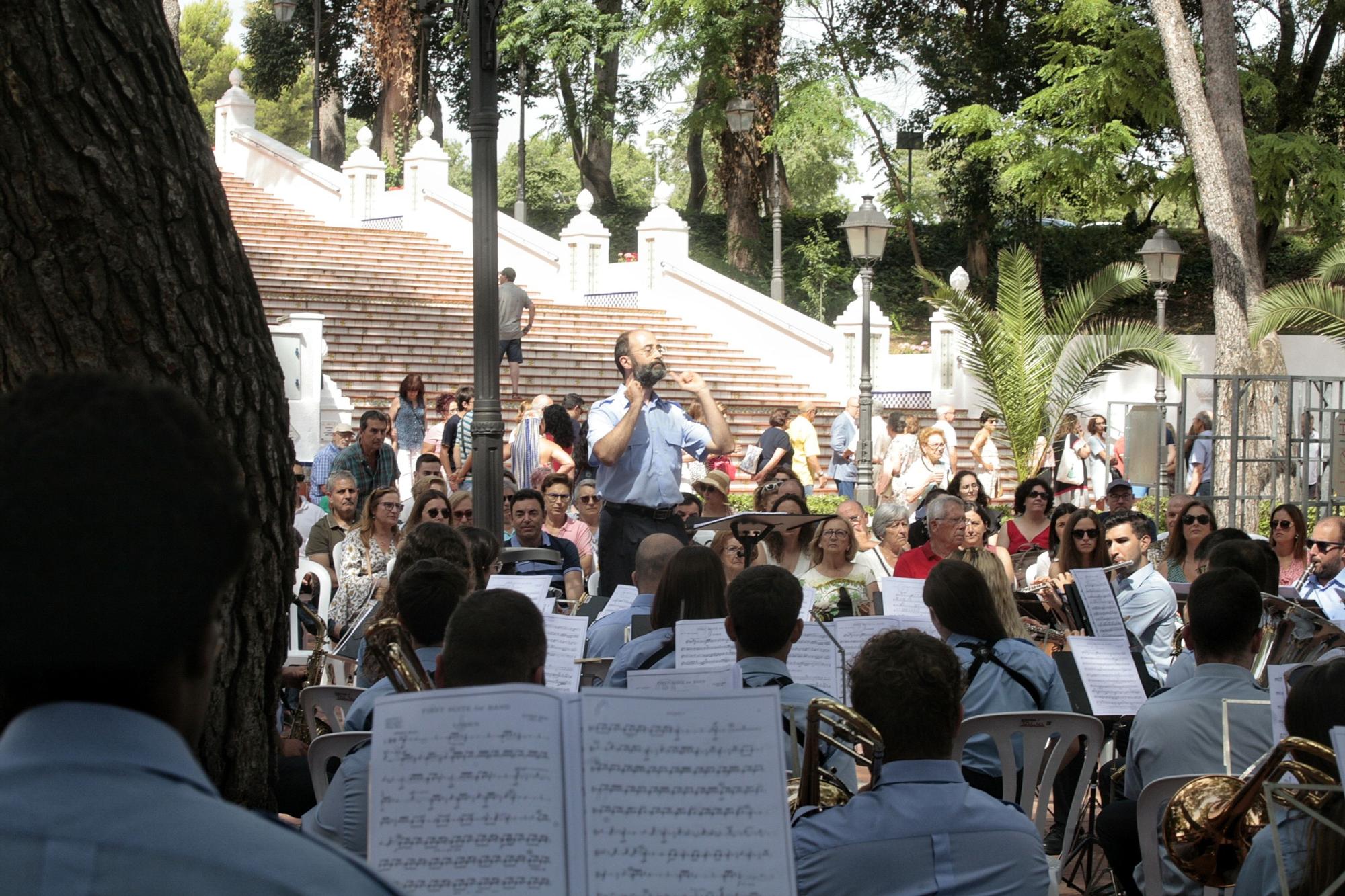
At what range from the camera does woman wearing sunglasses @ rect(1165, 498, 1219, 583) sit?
8.77 m

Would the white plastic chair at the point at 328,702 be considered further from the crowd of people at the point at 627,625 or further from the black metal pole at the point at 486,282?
the black metal pole at the point at 486,282

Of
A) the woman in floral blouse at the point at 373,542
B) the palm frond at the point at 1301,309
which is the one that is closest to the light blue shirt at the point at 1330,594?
the woman in floral blouse at the point at 373,542

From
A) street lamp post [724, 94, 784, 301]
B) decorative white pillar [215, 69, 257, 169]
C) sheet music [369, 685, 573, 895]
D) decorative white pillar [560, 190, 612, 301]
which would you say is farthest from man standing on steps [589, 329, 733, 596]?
decorative white pillar [215, 69, 257, 169]

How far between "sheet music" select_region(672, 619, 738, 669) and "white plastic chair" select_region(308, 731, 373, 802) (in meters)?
0.92

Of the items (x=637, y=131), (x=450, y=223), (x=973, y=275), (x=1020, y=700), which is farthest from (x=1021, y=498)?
(x=637, y=131)

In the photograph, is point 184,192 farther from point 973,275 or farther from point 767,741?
point 973,275

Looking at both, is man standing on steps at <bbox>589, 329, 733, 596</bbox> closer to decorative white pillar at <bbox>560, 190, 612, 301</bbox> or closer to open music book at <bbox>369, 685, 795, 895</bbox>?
open music book at <bbox>369, 685, 795, 895</bbox>

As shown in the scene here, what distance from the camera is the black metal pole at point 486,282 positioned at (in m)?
8.45

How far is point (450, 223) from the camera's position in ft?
97.8

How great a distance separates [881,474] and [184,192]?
13737 mm

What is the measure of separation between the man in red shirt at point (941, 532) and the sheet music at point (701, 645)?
389 cm

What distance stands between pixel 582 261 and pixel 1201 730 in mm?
23950

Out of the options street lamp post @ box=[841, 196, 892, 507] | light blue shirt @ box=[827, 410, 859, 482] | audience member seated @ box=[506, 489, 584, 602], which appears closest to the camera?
audience member seated @ box=[506, 489, 584, 602]

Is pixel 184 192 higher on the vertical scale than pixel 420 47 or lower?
lower
